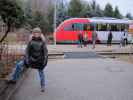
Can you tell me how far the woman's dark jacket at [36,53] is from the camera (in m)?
10.6

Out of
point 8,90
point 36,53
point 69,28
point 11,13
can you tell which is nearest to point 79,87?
point 36,53

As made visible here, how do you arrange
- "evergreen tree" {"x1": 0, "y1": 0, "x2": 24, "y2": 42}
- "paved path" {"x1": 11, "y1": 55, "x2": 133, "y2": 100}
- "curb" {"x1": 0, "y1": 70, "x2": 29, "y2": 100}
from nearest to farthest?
"curb" {"x1": 0, "y1": 70, "x2": 29, "y2": 100} → "paved path" {"x1": 11, "y1": 55, "x2": 133, "y2": 100} → "evergreen tree" {"x1": 0, "y1": 0, "x2": 24, "y2": 42}

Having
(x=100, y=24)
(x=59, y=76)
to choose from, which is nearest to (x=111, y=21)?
(x=100, y=24)

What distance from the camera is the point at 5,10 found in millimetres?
13164

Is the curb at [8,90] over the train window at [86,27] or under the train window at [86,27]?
under

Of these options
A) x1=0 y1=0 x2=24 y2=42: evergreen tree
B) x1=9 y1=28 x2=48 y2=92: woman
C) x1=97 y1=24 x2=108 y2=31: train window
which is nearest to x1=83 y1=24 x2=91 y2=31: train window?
x1=97 y1=24 x2=108 y2=31: train window

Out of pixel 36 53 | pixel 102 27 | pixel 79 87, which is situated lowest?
pixel 79 87

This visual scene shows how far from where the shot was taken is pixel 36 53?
10.7m

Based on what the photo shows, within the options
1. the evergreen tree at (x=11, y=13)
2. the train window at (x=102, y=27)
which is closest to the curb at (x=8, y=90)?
the evergreen tree at (x=11, y=13)

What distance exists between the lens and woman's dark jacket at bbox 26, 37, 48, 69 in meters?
10.6

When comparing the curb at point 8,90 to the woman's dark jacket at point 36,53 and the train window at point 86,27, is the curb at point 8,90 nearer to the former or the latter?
the woman's dark jacket at point 36,53

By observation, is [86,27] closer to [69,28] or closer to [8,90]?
[69,28]

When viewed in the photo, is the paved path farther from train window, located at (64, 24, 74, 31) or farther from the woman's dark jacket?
train window, located at (64, 24, 74, 31)

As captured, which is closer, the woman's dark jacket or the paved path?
the paved path
